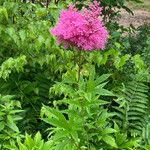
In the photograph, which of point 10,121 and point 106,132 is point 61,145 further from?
point 10,121

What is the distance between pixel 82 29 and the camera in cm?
423

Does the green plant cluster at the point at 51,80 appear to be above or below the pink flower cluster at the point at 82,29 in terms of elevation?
below

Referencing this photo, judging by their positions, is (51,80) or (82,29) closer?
(82,29)

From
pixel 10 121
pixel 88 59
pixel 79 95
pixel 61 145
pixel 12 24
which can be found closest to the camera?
pixel 61 145

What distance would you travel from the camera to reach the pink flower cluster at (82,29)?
4246 millimetres

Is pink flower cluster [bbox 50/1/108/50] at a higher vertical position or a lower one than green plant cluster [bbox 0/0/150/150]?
higher

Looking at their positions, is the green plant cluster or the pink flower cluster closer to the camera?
the pink flower cluster

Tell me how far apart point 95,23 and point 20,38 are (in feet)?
4.25

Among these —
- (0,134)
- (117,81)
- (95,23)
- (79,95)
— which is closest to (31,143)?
(79,95)

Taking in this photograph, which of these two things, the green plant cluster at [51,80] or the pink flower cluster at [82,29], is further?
the green plant cluster at [51,80]

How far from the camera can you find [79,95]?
4.18 metres

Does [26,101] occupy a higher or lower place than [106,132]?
lower

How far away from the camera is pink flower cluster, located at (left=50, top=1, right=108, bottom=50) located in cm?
425

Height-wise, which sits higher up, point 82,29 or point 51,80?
point 82,29
